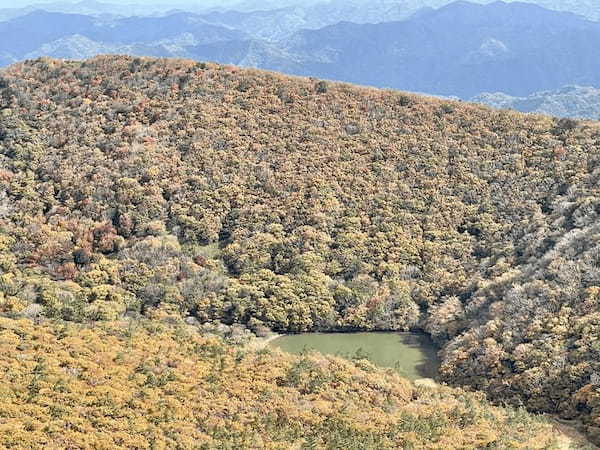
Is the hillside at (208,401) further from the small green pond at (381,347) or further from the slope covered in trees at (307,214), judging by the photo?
the small green pond at (381,347)

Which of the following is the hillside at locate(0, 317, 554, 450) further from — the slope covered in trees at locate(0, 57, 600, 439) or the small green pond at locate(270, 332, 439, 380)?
the small green pond at locate(270, 332, 439, 380)

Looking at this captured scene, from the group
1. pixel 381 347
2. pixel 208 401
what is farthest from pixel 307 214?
pixel 208 401

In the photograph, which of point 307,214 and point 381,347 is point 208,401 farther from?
point 307,214

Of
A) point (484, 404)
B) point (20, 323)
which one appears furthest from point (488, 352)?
point (20, 323)

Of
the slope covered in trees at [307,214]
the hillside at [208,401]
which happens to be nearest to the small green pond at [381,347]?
the slope covered in trees at [307,214]

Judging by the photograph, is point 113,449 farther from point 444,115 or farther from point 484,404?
point 444,115

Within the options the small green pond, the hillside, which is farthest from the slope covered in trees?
the hillside

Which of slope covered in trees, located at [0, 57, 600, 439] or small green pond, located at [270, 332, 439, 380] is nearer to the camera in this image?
slope covered in trees, located at [0, 57, 600, 439]
